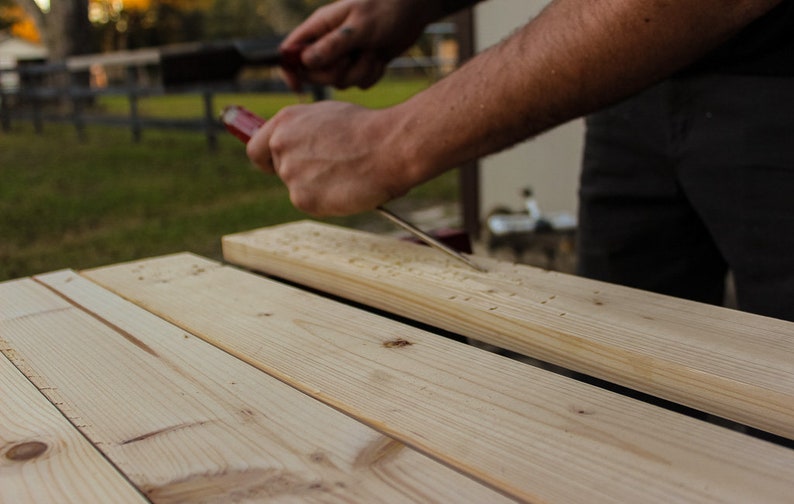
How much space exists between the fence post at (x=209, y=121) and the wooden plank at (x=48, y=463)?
25.6 ft

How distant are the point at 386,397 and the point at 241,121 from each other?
0.82 metres

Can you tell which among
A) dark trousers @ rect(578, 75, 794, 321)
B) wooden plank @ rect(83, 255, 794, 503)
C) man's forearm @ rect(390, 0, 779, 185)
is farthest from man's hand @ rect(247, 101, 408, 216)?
dark trousers @ rect(578, 75, 794, 321)

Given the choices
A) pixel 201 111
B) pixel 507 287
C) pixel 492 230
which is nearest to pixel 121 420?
pixel 507 287

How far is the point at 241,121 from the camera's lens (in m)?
1.38

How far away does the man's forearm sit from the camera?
92cm

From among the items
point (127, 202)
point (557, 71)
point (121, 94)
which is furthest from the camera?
point (121, 94)

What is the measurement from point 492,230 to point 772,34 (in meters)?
2.52

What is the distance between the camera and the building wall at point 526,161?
13.2ft

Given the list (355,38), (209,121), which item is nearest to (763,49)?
(355,38)

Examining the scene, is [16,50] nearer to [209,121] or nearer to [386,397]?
[209,121]

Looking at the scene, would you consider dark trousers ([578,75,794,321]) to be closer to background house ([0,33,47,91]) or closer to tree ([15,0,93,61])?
tree ([15,0,93,61])

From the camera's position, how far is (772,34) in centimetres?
121

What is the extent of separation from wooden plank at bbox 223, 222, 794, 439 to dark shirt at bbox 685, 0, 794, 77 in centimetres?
55

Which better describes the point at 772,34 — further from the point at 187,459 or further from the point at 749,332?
the point at 187,459
